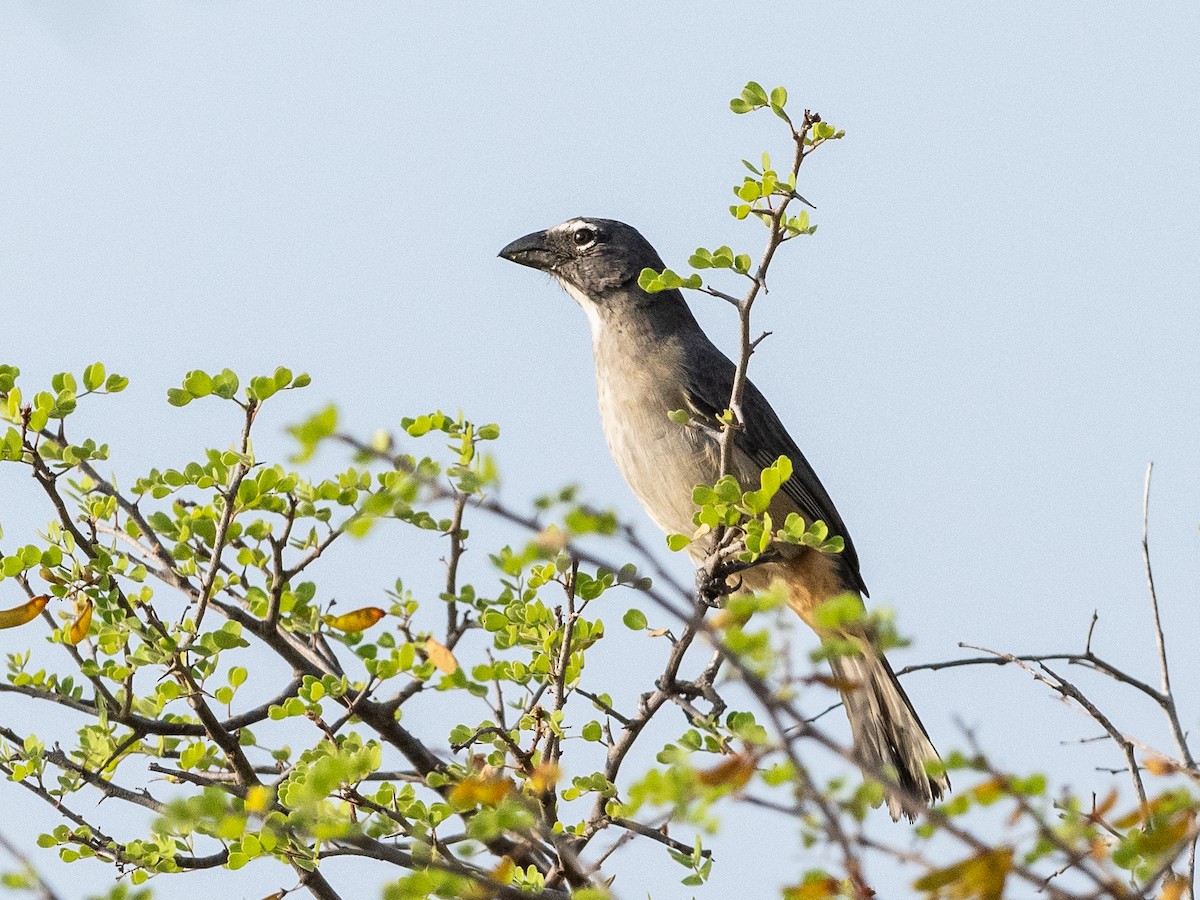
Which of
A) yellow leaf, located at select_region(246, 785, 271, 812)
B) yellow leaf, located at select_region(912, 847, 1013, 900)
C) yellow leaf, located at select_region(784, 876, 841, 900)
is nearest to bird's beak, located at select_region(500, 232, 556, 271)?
yellow leaf, located at select_region(246, 785, 271, 812)

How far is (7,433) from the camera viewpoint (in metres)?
3.50

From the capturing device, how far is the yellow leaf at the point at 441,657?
3479mm

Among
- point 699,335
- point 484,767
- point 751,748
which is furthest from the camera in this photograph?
point 699,335

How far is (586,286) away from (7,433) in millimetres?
3579

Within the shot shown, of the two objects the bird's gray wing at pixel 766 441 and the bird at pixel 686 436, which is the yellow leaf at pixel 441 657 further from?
the bird's gray wing at pixel 766 441

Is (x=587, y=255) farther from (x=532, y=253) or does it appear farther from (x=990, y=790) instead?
(x=990, y=790)

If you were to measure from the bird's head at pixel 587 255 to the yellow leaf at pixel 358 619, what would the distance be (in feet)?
10.2

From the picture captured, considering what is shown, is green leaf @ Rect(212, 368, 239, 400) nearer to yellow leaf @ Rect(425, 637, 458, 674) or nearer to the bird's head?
yellow leaf @ Rect(425, 637, 458, 674)

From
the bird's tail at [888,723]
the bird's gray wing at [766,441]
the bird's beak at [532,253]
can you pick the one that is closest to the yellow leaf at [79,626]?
the bird's gray wing at [766,441]

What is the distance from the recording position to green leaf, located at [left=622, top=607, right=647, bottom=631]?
3.68m

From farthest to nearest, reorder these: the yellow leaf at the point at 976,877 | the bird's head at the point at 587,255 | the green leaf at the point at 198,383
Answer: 1. the bird's head at the point at 587,255
2. the green leaf at the point at 198,383
3. the yellow leaf at the point at 976,877

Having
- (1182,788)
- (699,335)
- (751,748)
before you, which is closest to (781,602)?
(751,748)

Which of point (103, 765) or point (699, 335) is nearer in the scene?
point (103, 765)

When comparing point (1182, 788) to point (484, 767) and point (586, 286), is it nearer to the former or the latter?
point (484, 767)
